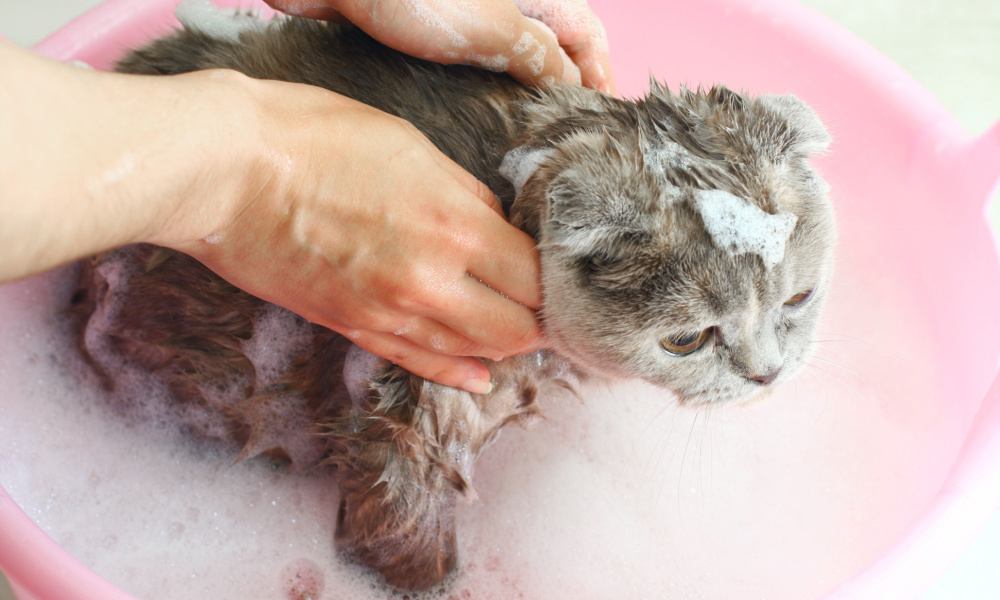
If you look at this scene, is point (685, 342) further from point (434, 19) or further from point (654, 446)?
point (654, 446)

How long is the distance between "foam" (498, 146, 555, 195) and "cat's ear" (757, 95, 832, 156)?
0.33 meters

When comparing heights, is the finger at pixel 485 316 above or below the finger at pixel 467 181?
below

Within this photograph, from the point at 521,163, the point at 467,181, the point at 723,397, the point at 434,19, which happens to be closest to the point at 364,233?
the point at 467,181

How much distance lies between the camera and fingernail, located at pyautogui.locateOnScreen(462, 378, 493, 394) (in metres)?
1.35

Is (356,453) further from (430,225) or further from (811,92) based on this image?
(811,92)

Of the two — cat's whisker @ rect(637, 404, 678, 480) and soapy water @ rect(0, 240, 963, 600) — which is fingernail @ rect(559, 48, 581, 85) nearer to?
soapy water @ rect(0, 240, 963, 600)

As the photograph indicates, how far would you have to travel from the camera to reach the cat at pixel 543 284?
46.6 inches

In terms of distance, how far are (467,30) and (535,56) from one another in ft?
0.43

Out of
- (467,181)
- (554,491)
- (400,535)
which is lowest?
(554,491)

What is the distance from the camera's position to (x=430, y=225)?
3.82ft

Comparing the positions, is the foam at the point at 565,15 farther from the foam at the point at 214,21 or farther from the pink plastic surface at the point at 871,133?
the pink plastic surface at the point at 871,133

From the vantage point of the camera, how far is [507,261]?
122 centimetres

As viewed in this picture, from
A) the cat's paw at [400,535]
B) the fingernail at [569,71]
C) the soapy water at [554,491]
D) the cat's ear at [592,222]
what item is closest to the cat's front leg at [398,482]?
the cat's paw at [400,535]

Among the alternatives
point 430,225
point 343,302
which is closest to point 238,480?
point 343,302
